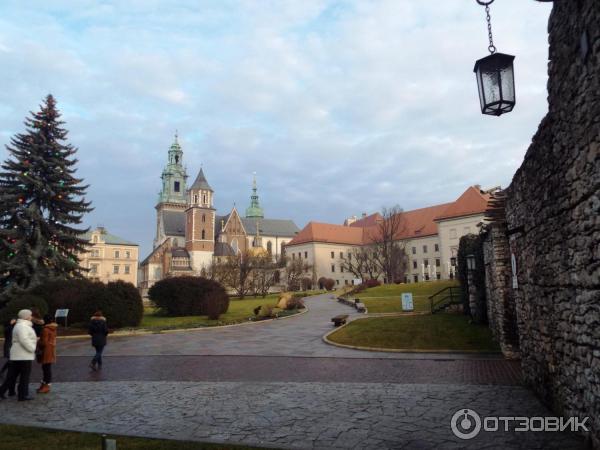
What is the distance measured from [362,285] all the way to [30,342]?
45836mm

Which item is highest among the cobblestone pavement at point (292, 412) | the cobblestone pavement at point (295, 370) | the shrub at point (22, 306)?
the shrub at point (22, 306)

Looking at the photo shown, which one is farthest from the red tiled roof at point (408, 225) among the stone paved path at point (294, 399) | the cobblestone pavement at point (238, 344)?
the stone paved path at point (294, 399)

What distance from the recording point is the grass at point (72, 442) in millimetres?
5613

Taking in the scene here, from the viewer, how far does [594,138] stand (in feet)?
14.2

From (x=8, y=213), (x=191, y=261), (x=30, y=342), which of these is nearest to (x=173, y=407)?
(x=30, y=342)

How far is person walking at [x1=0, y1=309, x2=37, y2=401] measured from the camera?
8.73 meters

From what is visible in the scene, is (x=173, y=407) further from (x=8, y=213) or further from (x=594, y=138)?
(x=8, y=213)

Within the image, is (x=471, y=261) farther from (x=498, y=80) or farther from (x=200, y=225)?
(x=200, y=225)

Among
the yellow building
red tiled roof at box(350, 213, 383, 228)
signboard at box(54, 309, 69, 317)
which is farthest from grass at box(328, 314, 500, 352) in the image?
red tiled roof at box(350, 213, 383, 228)

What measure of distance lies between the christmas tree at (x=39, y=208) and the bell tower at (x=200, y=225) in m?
63.9

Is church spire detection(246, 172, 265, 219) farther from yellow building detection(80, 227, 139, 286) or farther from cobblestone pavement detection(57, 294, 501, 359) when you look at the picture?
cobblestone pavement detection(57, 294, 501, 359)

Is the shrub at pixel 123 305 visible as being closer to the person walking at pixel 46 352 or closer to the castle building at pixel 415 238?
the person walking at pixel 46 352

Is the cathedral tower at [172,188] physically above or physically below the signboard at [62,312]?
above

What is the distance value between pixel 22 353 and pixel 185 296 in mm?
23028
